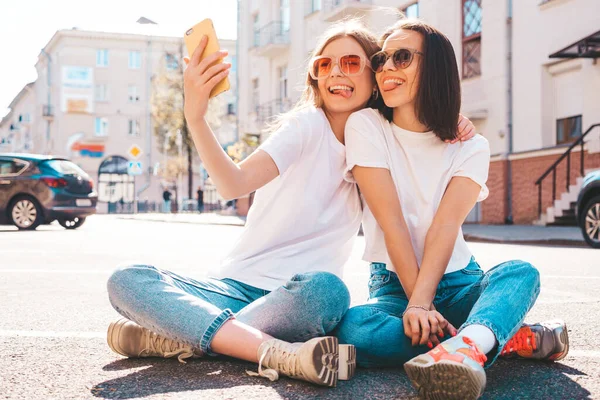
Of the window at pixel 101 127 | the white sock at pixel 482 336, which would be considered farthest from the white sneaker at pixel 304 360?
the window at pixel 101 127

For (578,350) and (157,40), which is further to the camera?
(157,40)

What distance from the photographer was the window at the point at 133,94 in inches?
2253

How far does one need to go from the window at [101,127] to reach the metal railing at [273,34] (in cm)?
2715

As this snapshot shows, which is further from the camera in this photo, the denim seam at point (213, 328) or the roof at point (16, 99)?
the roof at point (16, 99)

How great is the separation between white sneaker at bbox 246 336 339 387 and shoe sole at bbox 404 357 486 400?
30 centimetres

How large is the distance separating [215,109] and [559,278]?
125 ft

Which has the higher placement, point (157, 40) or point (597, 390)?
point (157, 40)

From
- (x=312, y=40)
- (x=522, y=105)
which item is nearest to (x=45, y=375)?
(x=522, y=105)

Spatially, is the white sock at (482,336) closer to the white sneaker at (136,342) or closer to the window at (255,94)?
the white sneaker at (136,342)

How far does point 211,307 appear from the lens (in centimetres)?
265

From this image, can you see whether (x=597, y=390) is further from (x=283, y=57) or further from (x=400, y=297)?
(x=283, y=57)

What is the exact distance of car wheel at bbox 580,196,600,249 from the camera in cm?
1072

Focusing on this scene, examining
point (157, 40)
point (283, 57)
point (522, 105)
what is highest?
point (157, 40)

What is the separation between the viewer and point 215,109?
142 ft
